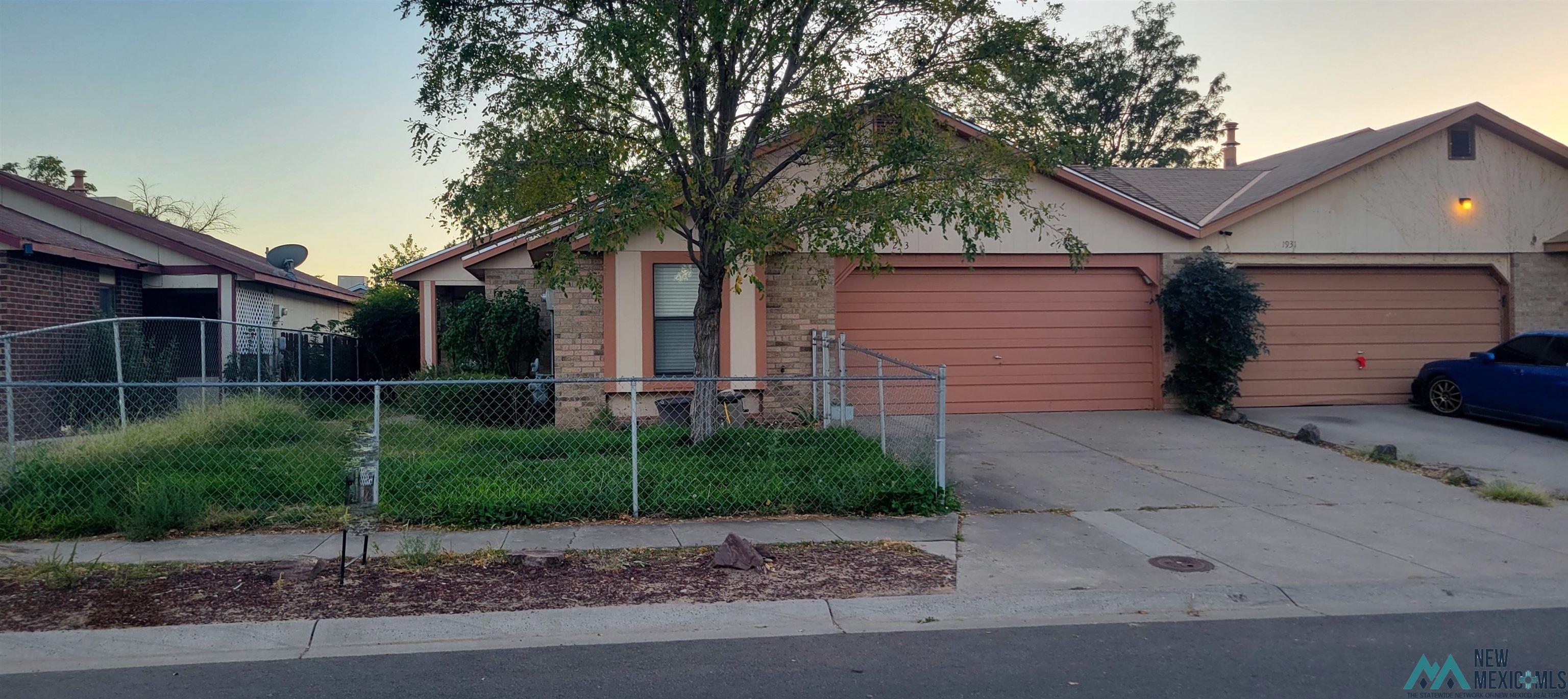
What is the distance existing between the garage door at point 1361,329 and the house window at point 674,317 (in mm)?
8668

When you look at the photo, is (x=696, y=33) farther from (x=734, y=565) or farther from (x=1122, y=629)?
(x=1122, y=629)

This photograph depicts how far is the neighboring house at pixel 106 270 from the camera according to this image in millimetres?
13180

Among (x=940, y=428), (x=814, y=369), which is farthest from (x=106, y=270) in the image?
(x=940, y=428)

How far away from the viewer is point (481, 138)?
31.9 ft

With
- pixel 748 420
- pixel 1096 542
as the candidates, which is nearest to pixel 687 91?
pixel 748 420

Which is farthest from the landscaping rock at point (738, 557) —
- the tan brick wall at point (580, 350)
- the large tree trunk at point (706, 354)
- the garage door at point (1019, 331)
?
the garage door at point (1019, 331)

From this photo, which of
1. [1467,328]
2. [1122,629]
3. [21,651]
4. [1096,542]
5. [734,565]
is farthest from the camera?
[1467,328]

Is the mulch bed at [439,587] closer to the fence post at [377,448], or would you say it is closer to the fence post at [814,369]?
the fence post at [377,448]

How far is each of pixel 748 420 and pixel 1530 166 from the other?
43.3 feet

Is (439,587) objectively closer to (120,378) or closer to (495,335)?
(120,378)

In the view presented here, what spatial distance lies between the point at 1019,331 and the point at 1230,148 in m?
12.6

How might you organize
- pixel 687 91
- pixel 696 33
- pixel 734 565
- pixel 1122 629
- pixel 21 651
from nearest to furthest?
pixel 21 651 < pixel 1122 629 < pixel 734 565 < pixel 696 33 < pixel 687 91

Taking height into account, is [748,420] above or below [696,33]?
below

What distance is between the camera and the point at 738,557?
687cm
